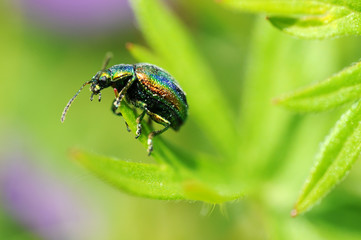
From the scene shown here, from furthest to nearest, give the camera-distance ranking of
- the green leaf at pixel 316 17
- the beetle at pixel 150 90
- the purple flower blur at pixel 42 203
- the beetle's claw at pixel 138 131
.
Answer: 1. the purple flower blur at pixel 42 203
2. the beetle at pixel 150 90
3. the beetle's claw at pixel 138 131
4. the green leaf at pixel 316 17

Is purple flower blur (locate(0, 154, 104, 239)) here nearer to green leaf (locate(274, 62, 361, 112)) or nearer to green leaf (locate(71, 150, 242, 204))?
green leaf (locate(71, 150, 242, 204))

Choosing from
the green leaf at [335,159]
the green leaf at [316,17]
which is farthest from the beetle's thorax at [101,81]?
the green leaf at [335,159]

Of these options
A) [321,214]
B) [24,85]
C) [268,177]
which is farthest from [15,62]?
[321,214]

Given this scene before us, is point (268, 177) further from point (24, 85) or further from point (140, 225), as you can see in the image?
point (24, 85)

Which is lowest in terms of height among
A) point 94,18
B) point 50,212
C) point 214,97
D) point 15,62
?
point 50,212

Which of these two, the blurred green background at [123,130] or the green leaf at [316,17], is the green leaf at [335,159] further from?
the blurred green background at [123,130]

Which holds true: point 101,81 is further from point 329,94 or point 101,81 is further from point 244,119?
point 244,119
